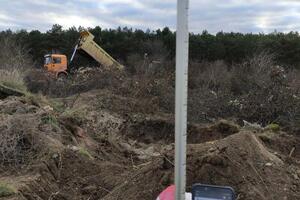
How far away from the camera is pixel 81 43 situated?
108ft

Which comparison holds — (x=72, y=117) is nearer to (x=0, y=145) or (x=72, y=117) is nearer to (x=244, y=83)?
(x=0, y=145)

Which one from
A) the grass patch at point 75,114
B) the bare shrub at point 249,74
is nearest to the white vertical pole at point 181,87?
the grass patch at point 75,114

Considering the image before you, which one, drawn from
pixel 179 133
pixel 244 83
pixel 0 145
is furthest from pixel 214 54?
pixel 179 133

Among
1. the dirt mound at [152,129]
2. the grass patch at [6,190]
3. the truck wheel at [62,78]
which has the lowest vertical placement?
the dirt mound at [152,129]

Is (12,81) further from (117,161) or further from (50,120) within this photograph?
(117,161)

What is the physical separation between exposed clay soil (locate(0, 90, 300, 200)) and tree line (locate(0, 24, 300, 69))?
37.9 m

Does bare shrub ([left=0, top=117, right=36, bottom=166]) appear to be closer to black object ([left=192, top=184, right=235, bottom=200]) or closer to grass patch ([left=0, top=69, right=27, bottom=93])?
black object ([left=192, top=184, right=235, bottom=200])

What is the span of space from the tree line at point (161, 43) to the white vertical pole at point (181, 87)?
46.8 m

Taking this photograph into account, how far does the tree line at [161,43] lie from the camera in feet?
168

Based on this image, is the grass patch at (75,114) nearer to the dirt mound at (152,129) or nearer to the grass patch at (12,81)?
the dirt mound at (152,129)

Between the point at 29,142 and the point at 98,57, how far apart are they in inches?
952

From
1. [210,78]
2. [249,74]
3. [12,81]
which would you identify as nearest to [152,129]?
[12,81]

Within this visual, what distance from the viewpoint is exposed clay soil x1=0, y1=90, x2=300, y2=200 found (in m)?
6.10

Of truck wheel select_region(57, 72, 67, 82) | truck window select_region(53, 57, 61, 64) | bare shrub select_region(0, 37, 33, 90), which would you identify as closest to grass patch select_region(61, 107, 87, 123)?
bare shrub select_region(0, 37, 33, 90)
